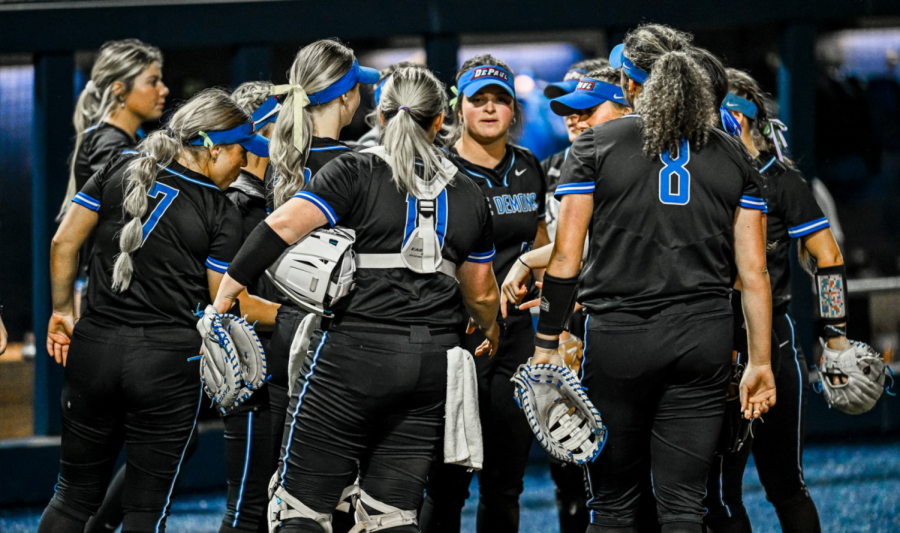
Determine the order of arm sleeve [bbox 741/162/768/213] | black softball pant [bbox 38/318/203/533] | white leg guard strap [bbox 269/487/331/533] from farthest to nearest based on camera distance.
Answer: black softball pant [bbox 38/318/203/533] → arm sleeve [bbox 741/162/768/213] → white leg guard strap [bbox 269/487/331/533]

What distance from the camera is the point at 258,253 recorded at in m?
3.07

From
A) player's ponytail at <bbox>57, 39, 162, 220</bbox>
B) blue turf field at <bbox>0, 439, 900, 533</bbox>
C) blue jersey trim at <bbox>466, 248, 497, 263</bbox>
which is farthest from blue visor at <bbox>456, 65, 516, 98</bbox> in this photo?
blue turf field at <bbox>0, 439, 900, 533</bbox>

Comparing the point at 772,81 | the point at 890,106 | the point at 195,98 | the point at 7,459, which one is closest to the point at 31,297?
the point at 7,459

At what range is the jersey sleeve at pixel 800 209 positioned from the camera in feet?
12.4

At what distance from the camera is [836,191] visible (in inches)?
281

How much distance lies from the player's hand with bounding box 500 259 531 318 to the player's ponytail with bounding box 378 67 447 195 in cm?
78

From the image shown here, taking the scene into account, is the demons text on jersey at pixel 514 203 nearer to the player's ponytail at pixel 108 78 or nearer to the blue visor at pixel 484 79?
the blue visor at pixel 484 79

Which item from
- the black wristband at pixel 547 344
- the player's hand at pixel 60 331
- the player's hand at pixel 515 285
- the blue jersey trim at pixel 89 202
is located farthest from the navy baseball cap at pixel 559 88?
the player's hand at pixel 60 331

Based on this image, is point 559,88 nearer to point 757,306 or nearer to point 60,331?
point 757,306

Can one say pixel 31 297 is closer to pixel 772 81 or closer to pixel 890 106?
pixel 772 81

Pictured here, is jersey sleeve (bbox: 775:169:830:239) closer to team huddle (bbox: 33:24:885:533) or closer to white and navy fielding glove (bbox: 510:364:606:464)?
team huddle (bbox: 33:24:885:533)

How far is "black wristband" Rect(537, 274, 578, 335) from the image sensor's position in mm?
3182

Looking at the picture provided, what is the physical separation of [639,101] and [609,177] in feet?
0.93

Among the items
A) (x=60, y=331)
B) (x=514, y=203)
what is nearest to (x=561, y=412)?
(x=514, y=203)
